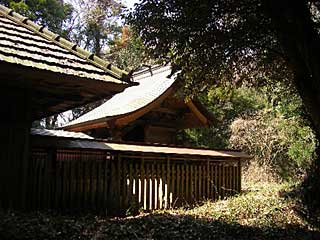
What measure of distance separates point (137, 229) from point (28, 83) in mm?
3154

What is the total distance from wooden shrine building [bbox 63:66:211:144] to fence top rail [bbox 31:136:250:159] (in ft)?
10.6

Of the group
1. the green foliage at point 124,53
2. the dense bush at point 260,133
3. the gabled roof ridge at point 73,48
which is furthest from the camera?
the green foliage at point 124,53

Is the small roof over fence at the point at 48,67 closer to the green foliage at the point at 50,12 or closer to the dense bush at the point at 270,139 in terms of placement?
the dense bush at the point at 270,139

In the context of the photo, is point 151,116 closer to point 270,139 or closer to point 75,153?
point 270,139

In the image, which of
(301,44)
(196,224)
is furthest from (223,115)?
(301,44)

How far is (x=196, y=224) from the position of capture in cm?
A: 783

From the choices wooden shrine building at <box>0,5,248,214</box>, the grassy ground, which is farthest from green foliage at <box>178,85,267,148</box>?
the grassy ground

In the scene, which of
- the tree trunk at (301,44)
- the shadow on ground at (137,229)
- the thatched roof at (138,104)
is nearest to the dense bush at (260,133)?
the thatched roof at (138,104)

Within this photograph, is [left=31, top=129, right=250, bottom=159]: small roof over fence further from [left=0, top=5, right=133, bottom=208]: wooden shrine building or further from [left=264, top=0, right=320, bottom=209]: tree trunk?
[left=264, top=0, right=320, bottom=209]: tree trunk

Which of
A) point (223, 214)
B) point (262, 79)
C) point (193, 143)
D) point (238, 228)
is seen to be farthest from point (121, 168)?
point (193, 143)

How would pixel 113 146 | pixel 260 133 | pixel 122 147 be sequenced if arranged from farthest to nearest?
pixel 260 133 → pixel 122 147 → pixel 113 146

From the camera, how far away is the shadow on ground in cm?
575

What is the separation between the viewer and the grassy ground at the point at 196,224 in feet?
19.6

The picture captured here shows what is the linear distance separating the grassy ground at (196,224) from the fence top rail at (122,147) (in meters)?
1.61
